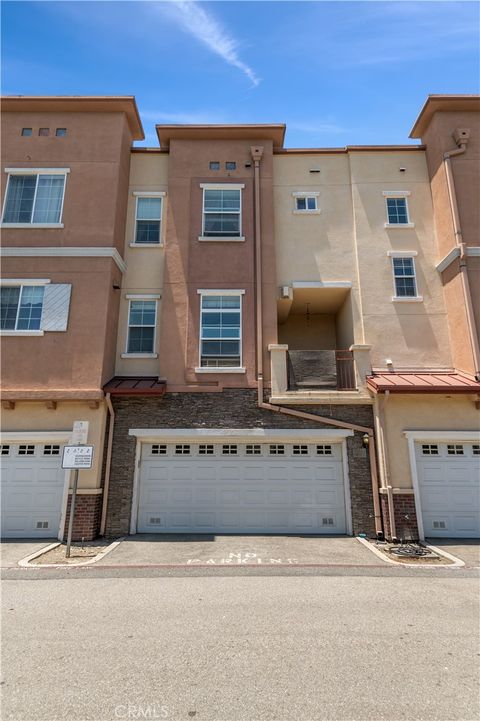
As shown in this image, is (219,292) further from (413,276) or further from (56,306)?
(413,276)

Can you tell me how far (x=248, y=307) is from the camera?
1254 cm

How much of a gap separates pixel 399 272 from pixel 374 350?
296 cm

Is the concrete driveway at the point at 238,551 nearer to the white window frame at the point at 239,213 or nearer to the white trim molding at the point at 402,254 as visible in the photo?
the white trim molding at the point at 402,254

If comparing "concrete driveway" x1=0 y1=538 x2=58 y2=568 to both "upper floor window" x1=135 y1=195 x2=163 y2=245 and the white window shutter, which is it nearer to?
the white window shutter

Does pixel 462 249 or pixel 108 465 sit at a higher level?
pixel 462 249

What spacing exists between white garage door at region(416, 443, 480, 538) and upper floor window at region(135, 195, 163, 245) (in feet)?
35.0

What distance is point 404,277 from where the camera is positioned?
1308 centimetres

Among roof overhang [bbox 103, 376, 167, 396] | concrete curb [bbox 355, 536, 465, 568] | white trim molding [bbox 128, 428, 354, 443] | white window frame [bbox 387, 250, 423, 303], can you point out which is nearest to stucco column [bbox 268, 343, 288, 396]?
white trim molding [bbox 128, 428, 354, 443]

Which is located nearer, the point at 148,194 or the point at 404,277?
the point at 404,277

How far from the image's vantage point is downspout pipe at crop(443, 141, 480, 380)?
11.4 m

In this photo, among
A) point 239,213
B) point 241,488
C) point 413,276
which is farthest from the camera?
point 239,213

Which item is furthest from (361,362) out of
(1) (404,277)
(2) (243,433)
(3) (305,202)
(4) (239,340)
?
(3) (305,202)

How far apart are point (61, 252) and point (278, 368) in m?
7.60

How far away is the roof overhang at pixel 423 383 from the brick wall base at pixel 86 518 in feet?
27.3
